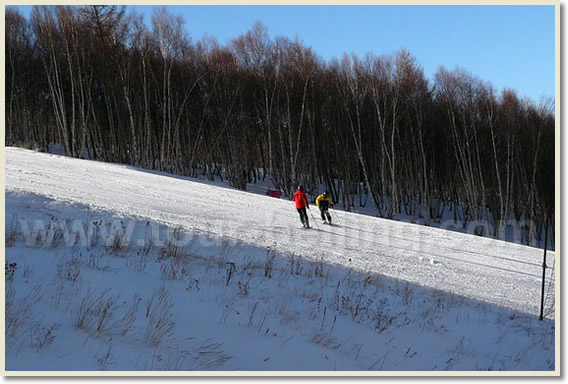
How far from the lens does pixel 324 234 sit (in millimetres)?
14273

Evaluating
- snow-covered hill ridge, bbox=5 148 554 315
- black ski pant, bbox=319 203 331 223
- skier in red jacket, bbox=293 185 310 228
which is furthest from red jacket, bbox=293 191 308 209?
black ski pant, bbox=319 203 331 223

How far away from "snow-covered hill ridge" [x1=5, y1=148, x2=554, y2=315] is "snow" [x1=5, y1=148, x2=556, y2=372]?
3.8 inches

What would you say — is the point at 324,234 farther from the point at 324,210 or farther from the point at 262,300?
the point at 262,300

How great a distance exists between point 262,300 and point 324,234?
7821mm

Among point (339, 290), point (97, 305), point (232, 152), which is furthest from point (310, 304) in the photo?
point (232, 152)

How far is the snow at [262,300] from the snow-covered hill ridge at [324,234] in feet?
0.32

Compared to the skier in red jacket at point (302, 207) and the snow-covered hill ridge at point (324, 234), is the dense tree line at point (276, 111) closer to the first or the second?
the snow-covered hill ridge at point (324, 234)

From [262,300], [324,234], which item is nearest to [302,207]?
[324,234]

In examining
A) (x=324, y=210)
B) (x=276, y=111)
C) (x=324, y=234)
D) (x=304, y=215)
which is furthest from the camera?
(x=276, y=111)

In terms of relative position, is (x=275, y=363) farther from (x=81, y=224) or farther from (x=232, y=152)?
(x=232, y=152)

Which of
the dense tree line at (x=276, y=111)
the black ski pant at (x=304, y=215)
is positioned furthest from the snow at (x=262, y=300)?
the dense tree line at (x=276, y=111)

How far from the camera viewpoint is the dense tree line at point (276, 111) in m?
31.4

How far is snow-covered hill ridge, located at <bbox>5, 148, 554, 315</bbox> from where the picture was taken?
33.7 ft

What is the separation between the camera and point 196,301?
19.9 feet
